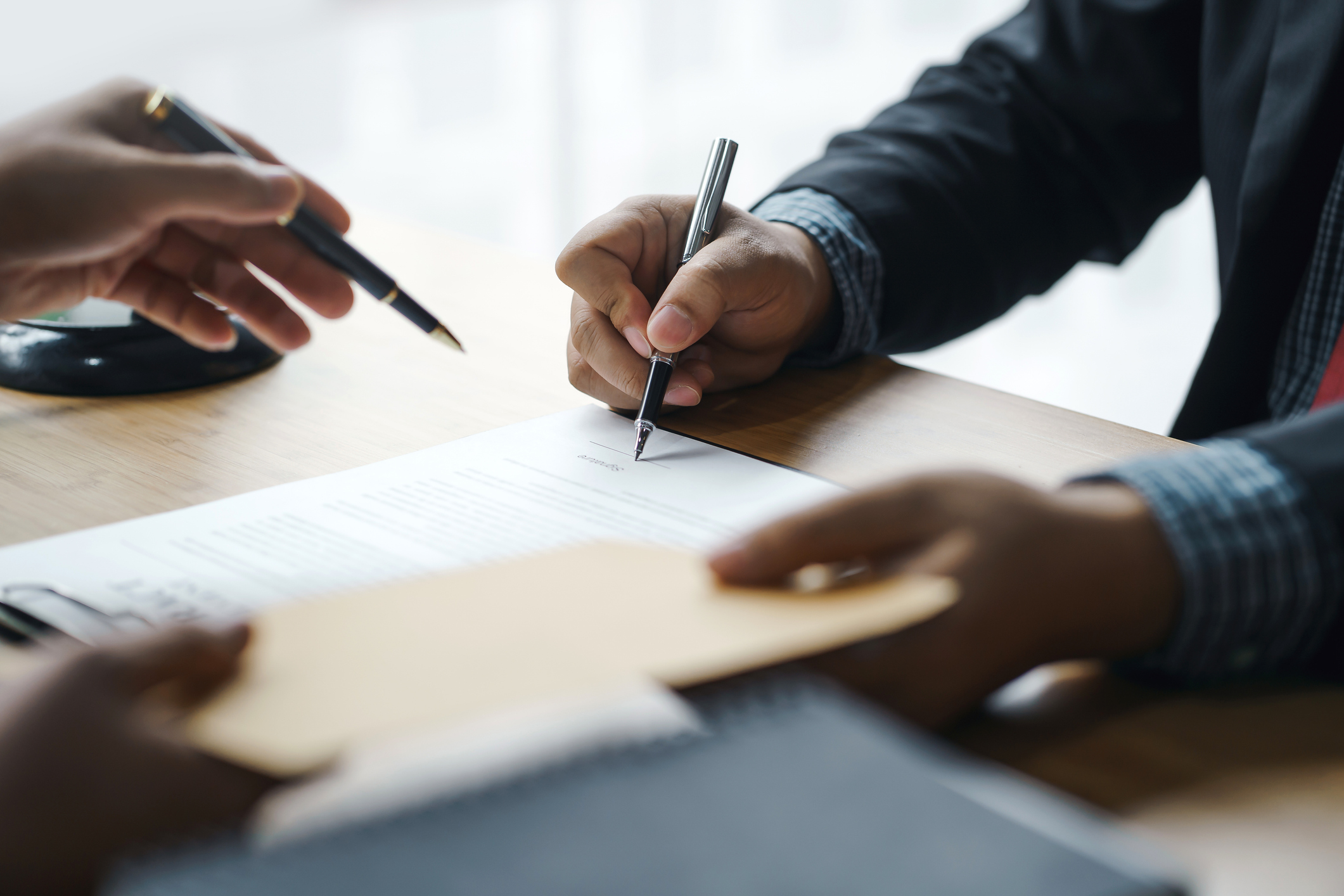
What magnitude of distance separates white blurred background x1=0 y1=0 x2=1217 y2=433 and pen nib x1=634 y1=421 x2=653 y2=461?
1.87m

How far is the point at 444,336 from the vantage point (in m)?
0.72

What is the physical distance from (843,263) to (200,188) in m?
0.47

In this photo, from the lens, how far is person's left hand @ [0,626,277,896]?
29 cm

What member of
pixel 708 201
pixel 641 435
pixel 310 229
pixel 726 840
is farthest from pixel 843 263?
pixel 726 840

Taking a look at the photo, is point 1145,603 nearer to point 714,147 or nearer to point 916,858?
point 916,858

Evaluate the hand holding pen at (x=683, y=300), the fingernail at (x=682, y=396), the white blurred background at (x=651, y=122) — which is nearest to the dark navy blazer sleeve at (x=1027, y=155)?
the hand holding pen at (x=683, y=300)

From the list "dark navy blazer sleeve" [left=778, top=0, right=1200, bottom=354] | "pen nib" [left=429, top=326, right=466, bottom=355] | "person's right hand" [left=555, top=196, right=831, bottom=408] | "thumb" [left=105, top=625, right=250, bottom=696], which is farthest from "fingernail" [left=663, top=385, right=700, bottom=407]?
"thumb" [left=105, top=625, right=250, bottom=696]

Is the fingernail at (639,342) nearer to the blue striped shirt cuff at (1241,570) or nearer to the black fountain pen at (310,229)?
the black fountain pen at (310,229)

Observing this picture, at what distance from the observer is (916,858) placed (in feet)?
0.80

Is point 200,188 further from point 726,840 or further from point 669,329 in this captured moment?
point 726,840

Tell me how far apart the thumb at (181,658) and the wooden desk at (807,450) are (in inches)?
10.3

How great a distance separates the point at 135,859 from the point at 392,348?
66 centimetres

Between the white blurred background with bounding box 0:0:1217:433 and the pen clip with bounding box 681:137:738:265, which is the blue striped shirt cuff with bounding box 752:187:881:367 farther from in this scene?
the white blurred background with bounding box 0:0:1217:433
